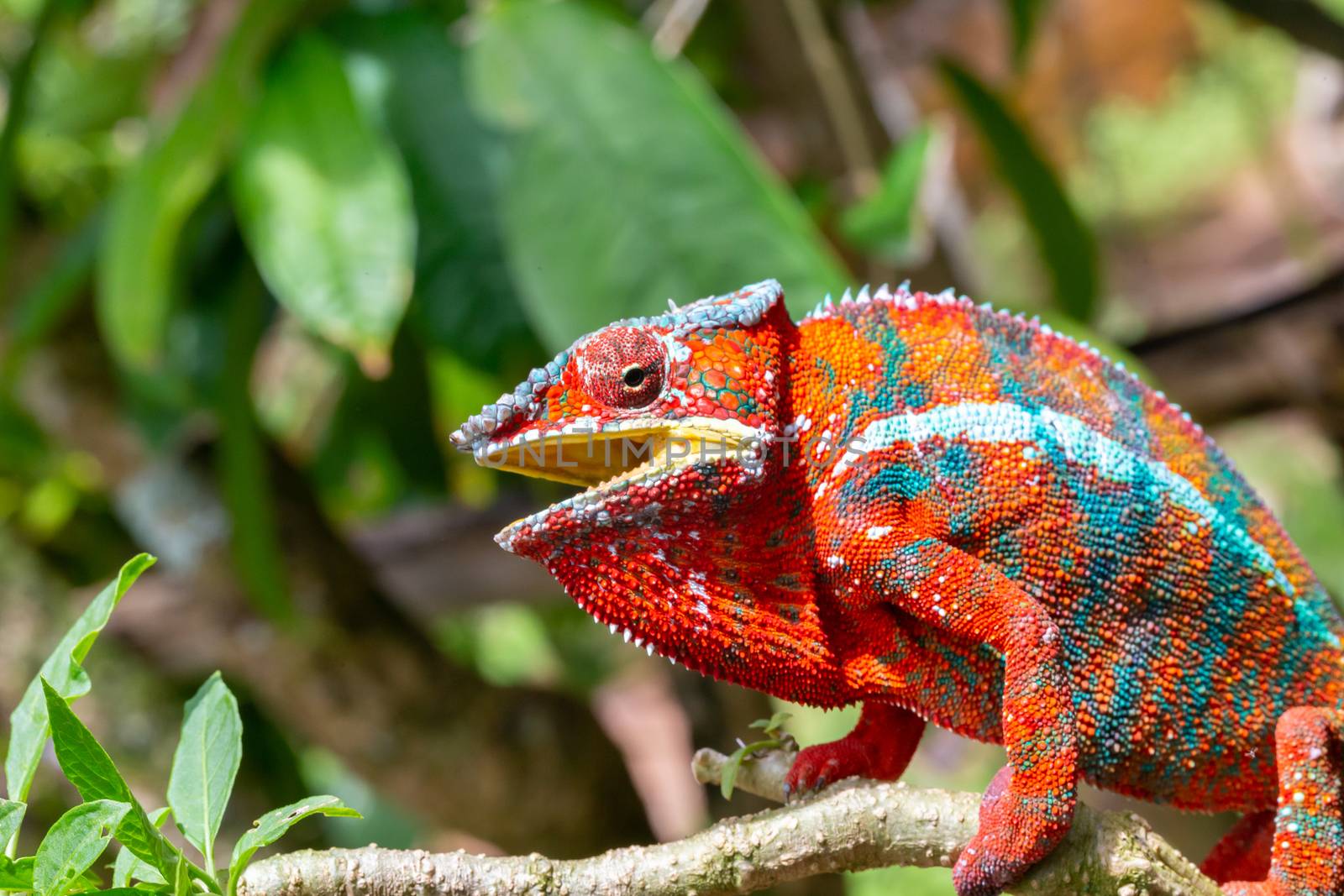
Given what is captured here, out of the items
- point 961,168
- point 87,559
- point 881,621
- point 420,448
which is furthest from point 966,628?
point 961,168

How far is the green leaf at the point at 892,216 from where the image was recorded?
182cm

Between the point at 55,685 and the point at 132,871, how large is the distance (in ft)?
0.44

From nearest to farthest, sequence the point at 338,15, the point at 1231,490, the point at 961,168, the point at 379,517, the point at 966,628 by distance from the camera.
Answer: the point at 966,628 < the point at 1231,490 < the point at 338,15 < the point at 379,517 < the point at 961,168

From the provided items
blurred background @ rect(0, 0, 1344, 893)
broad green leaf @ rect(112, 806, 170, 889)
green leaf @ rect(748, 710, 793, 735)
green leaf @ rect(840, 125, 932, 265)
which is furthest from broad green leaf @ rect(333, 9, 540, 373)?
broad green leaf @ rect(112, 806, 170, 889)

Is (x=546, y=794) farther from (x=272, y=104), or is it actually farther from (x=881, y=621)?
(x=881, y=621)

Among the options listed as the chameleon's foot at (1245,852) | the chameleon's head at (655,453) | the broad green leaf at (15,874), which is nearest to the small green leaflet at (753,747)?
the chameleon's head at (655,453)

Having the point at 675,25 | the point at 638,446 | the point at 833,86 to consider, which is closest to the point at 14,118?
the point at 675,25

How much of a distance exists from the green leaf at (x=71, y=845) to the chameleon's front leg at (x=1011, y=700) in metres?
0.47

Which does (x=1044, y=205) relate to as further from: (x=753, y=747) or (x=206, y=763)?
(x=206, y=763)

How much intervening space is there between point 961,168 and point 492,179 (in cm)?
926

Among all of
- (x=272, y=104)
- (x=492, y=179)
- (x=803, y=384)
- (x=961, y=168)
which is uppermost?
(x=803, y=384)

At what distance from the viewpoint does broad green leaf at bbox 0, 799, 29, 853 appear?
0.68m

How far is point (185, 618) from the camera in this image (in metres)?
2.85

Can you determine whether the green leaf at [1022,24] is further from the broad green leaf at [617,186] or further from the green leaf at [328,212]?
the green leaf at [328,212]
